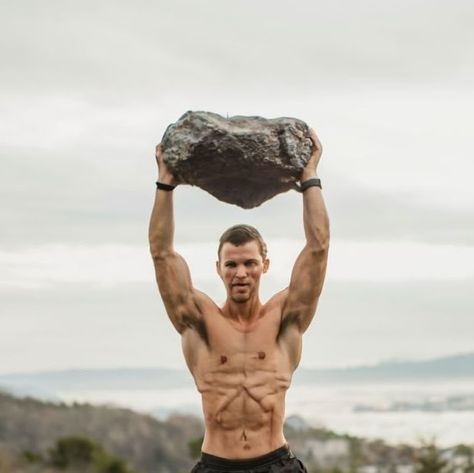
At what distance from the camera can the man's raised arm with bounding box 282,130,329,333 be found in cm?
1109

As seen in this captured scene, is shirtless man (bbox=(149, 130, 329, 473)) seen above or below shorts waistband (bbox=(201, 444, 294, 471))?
above

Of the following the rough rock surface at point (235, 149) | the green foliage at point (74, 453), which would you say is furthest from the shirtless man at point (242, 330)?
the green foliage at point (74, 453)

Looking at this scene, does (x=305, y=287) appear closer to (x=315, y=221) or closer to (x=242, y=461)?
(x=315, y=221)

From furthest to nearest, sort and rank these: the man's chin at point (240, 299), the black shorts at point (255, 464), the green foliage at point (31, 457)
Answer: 1. the green foliage at point (31, 457)
2. the man's chin at point (240, 299)
3. the black shorts at point (255, 464)

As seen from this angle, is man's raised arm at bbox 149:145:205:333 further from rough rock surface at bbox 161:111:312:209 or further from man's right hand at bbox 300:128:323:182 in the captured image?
man's right hand at bbox 300:128:323:182

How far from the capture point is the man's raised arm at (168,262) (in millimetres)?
11062

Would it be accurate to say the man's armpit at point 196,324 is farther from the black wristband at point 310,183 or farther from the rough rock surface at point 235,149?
the black wristband at point 310,183

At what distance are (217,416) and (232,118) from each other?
2020 millimetres

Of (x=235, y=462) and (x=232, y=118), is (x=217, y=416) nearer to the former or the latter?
(x=235, y=462)

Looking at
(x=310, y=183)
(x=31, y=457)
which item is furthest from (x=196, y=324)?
(x=31, y=457)

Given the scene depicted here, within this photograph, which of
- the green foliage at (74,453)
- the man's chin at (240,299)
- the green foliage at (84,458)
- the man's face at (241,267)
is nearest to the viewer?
the man's face at (241,267)

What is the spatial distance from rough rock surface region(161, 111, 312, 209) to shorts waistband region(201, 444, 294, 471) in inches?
73.3

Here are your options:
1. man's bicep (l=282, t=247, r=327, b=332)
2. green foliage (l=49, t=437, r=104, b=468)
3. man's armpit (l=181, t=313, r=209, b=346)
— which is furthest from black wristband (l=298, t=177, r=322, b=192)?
green foliage (l=49, t=437, r=104, b=468)

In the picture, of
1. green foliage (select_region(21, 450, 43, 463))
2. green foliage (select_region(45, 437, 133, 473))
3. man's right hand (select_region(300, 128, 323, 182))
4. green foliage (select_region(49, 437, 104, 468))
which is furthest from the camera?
green foliage (select_region(21, 450, 43, 463))
